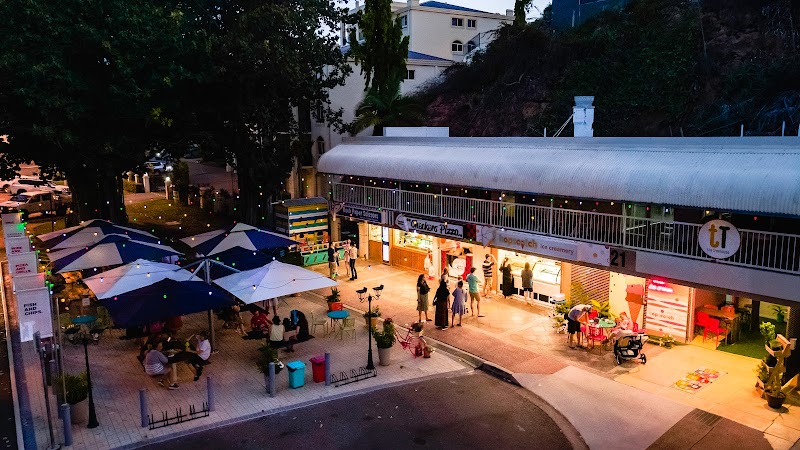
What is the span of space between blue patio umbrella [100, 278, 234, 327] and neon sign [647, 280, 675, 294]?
12.8 meters

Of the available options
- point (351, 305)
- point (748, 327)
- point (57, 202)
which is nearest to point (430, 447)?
point (351, 305)

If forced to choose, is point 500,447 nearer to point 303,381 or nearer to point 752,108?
point 303,381

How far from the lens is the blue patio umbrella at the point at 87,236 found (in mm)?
22609

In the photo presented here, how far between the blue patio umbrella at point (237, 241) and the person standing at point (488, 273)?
7.69 meters

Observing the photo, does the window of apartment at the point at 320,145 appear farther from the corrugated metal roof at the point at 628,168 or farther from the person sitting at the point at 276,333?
the person sitting at the point at 276,333

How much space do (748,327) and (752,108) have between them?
476 inches

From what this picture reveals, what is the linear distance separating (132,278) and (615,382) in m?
13.9

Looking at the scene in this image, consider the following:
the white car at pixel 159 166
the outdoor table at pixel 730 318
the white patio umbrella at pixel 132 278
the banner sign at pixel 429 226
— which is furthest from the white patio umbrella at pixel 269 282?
the white car at pixel 159 166

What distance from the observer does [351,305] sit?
74.3 feet

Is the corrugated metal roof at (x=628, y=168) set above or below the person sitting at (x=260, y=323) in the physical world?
above

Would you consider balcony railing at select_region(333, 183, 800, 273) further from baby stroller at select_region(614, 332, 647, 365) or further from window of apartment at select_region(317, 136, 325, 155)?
window of apartment at select_region(317, 136, 325, 155)

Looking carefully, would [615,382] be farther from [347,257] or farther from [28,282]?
[28,282]

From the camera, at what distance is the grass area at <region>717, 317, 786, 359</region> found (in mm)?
17125

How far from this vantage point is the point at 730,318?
57.6 feet
